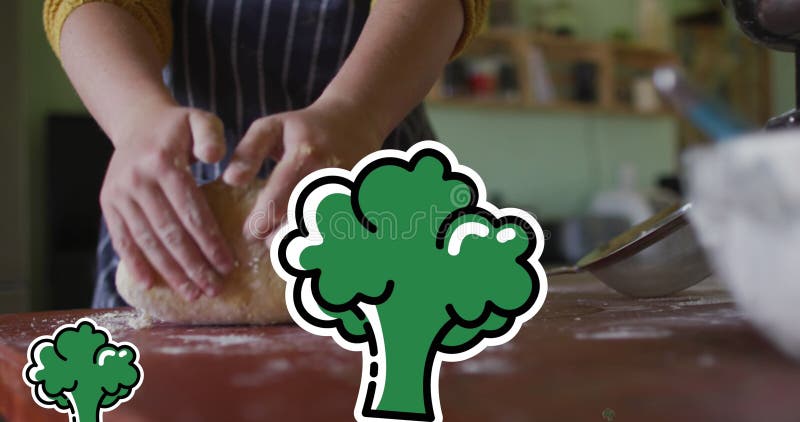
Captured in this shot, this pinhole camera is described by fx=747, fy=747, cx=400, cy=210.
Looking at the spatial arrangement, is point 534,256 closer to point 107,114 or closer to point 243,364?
point 243,364

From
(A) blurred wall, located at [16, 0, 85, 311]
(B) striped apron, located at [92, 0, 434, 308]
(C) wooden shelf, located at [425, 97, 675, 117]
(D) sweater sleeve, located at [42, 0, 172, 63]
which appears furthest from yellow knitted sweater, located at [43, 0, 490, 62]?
(C) wooden shelf, located at [425, 97, 675, 117]

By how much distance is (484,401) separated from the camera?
28 centimetres

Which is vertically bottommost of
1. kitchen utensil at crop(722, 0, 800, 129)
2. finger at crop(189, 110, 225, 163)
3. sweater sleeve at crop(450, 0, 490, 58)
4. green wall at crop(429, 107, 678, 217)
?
green wall at crop(429, 107, 678, 217)

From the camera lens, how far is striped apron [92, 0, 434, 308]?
84cm

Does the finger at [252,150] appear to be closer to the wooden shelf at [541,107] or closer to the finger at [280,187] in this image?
the finger at [280,187]

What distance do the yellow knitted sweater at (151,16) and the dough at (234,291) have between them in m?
0.23

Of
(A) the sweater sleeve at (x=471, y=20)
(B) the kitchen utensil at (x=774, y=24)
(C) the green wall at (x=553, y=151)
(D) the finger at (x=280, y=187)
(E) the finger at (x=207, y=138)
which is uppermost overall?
(A) the sweater sleeve at (x=471, y=20)

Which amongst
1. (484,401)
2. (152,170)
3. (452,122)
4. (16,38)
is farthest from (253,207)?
(452,122)

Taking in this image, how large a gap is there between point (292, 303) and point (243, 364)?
0.05 m

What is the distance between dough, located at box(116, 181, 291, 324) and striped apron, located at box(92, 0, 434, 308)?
31cm

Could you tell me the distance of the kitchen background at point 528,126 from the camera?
179 centimetres

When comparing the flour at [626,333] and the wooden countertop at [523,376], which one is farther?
the flour at [626,333]

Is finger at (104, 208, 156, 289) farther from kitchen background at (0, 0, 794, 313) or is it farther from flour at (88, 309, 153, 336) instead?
kitchen background at (0, 0, 794, 313)

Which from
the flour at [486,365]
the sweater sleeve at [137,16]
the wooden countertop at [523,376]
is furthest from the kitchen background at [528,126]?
the flour at [486,365]
